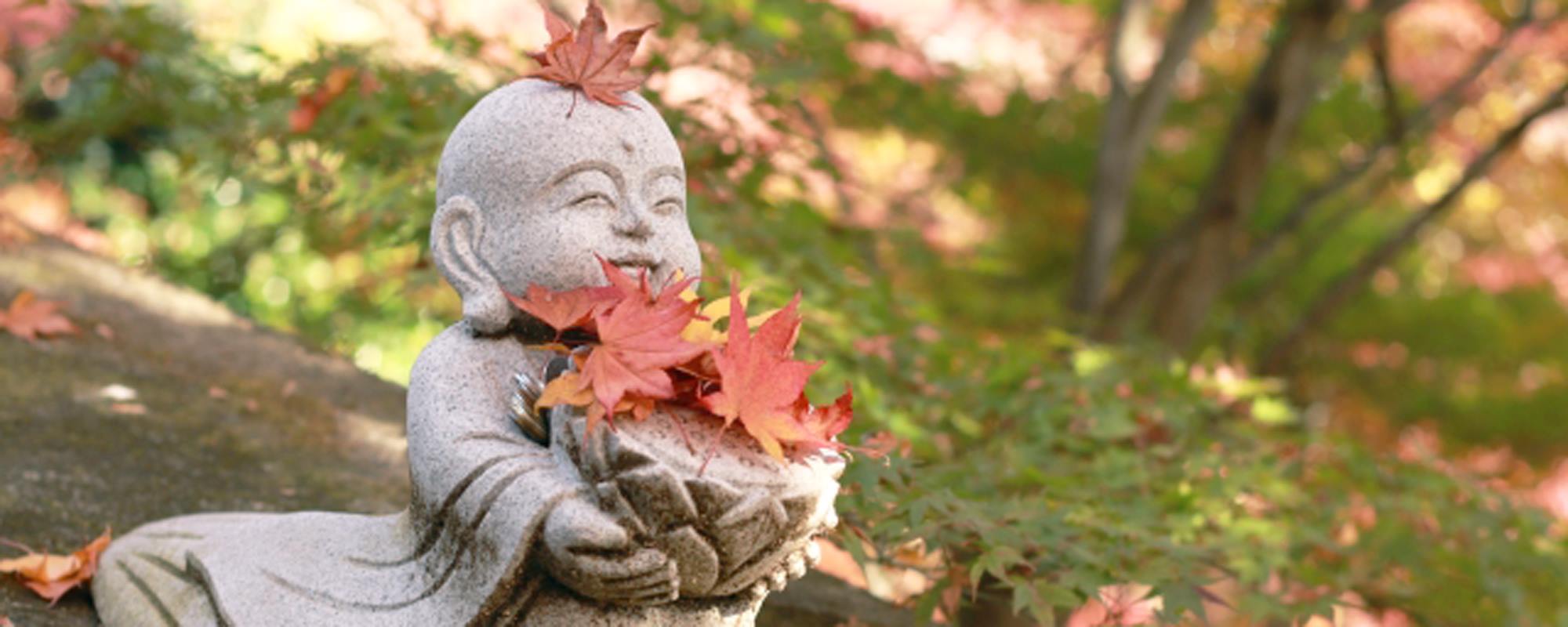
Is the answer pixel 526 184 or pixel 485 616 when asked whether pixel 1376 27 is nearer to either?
pixel 526 184

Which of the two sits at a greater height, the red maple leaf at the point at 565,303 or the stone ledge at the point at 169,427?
the red maple leaf at the point at 565,303

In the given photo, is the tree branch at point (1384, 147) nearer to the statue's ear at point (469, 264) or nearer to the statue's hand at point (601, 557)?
the statue's ear at point (469, 264)

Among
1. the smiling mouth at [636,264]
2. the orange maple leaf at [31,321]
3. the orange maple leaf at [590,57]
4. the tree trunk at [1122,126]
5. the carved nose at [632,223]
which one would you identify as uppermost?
the tree trunk at [1122,126]

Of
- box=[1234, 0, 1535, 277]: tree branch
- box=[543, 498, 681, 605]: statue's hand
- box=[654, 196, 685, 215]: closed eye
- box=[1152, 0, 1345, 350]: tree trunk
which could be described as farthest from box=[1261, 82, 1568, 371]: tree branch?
box=[543, 498, 681, 605]: statue's hand

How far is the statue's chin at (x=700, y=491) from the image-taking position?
7.36 feet

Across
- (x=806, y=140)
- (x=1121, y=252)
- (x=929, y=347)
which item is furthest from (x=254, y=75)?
(x=1121, y=252)

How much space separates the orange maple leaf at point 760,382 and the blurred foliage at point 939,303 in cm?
49

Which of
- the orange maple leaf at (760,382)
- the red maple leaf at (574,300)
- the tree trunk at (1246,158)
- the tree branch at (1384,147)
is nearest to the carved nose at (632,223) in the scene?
the red maple leaf at (574,300)

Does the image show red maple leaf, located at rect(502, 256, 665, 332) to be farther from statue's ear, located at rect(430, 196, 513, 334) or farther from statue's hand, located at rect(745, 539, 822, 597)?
statue's hand, located at rect(745, 539, 822, 597)

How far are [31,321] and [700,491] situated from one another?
11.6ft

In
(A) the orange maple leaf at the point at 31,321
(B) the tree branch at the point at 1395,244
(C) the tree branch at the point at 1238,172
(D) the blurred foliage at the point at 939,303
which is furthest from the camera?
(C) the tree branch at the point at 1238,172

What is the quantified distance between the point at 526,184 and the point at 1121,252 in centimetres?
657

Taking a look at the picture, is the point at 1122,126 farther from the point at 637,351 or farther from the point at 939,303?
the point at 637,351

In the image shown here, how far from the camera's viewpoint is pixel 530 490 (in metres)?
2.33
